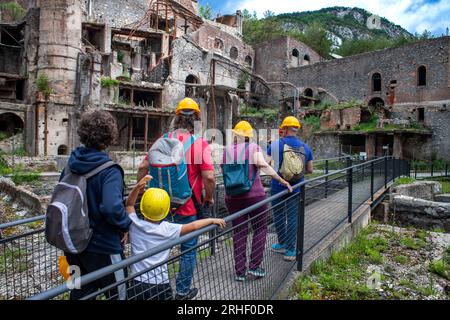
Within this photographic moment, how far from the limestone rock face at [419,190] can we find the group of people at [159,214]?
743 centimetres

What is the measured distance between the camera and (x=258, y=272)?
356 centimetres

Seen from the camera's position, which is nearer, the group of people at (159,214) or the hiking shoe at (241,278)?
the group of people at (159,214)

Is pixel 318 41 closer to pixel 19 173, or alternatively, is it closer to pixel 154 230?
pixel 19 173

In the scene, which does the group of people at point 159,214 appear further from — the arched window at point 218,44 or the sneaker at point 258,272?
the arched window at point 218,44

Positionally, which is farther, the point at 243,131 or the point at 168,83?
the point at 168,83

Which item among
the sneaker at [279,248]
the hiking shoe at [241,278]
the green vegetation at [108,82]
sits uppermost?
the green vegetation at [108,82]

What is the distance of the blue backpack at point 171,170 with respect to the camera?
10.3 ft

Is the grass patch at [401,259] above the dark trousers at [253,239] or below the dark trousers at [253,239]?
below

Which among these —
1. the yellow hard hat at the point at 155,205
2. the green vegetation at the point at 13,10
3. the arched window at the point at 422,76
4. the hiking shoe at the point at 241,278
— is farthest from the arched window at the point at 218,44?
the yellow hard hat at the point at 155,205

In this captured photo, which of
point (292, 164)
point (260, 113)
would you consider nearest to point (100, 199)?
point (292, 164)

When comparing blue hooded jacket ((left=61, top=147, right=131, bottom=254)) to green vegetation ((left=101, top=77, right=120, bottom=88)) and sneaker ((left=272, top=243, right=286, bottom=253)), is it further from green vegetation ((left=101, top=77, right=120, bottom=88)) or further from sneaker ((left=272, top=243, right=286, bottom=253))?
green vegetation ((left=101, top=77, right=120, bottom=88))

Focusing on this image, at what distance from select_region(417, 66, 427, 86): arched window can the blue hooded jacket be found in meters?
31.9

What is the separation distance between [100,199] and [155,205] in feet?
1.41

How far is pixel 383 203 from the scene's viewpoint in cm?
909
